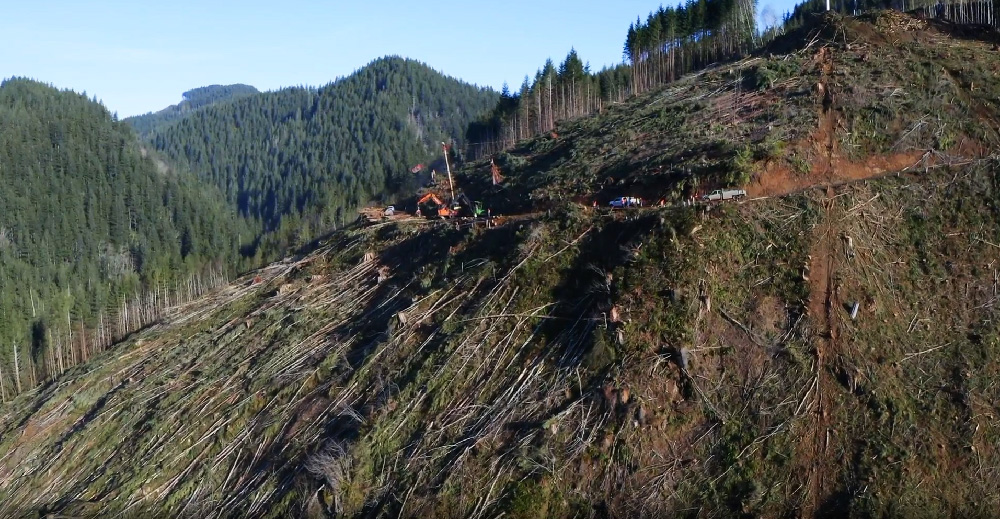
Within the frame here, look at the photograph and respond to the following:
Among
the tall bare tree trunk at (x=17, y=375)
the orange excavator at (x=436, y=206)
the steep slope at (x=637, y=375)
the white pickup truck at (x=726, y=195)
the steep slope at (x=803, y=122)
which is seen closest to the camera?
the steep slope at (x=637, y=375)

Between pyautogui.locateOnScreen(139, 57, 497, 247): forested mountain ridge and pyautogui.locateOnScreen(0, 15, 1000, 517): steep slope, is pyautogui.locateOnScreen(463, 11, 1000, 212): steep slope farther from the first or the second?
pyautogui.locateOnScreen(139, 57, 497, 247): forested mountain ridge

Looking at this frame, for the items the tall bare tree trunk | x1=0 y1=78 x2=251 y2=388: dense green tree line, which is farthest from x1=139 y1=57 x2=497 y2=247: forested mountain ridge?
the tall bare tree trunk

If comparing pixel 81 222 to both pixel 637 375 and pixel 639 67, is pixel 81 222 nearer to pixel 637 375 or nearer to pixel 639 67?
pixel 639 67

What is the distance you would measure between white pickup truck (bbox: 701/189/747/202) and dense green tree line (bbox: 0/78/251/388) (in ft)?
140

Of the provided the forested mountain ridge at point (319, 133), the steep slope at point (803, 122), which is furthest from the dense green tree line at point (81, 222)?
the steep slope at point (803, 122)

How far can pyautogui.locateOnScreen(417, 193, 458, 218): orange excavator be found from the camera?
125 ft

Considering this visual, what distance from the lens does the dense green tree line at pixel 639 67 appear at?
50375 millimetres

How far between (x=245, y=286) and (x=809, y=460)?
99.0 feet

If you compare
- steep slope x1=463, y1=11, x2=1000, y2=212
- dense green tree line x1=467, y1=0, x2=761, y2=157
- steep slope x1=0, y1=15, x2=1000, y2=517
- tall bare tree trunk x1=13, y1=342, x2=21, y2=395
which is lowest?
tall bare tree trunk x1=13, y1=342, x2=21, y2=395

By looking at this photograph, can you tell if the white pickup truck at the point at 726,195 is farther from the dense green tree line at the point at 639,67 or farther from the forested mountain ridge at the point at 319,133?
the forested mountain ridge at the point at 319,133

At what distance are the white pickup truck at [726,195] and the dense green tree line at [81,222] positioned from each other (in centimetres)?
4255

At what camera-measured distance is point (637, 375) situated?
2106cm

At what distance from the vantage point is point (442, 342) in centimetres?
2541

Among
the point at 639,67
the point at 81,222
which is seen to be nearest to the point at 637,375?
the point at 639,67
